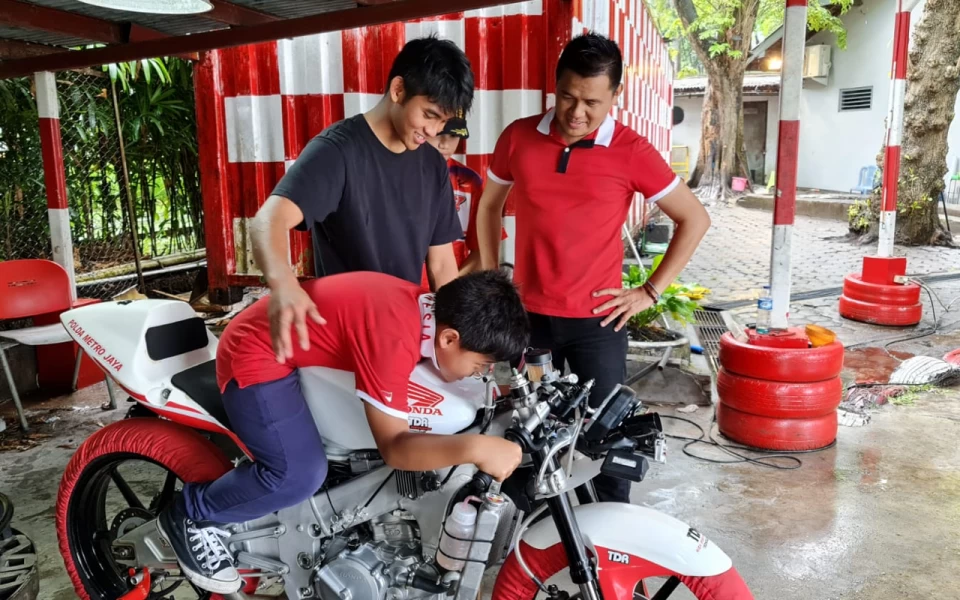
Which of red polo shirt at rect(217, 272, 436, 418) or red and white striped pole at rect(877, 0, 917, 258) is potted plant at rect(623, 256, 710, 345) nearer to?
red and white striped pole at rect(877, 0, 917, 258)

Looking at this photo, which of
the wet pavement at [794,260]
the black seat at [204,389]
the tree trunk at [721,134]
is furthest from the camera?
the tree trunk at [721,134]

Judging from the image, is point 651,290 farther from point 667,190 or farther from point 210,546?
point 210,546

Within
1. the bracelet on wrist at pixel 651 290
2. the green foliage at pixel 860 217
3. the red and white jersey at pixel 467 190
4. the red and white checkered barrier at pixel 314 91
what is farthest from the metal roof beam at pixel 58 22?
the green foliage at pixel 860 217

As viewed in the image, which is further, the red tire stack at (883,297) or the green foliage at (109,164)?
the red tire stack at (883,297)

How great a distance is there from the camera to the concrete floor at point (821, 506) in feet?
8.70

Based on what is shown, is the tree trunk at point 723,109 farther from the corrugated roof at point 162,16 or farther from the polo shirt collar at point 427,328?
A: the polo shirt collar at point 427,328

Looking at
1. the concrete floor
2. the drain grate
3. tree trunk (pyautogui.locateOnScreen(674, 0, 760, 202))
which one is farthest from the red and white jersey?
tree trunk (pyautogui.locateOnScreen(674, 0, 760, 202))

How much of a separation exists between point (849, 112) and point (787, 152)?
18.2 metres

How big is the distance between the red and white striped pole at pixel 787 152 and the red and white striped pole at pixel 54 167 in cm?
411

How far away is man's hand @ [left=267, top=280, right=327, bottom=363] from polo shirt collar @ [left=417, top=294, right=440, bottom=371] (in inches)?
9.6

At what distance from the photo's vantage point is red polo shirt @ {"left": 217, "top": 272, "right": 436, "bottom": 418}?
1744mm

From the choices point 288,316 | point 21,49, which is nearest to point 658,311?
point 288,316

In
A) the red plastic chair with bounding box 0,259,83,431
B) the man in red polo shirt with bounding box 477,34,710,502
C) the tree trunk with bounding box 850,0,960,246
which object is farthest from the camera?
the tree trunk with bounding box 850,0,960,246

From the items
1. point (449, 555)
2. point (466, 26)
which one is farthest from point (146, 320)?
point (466, 26)
